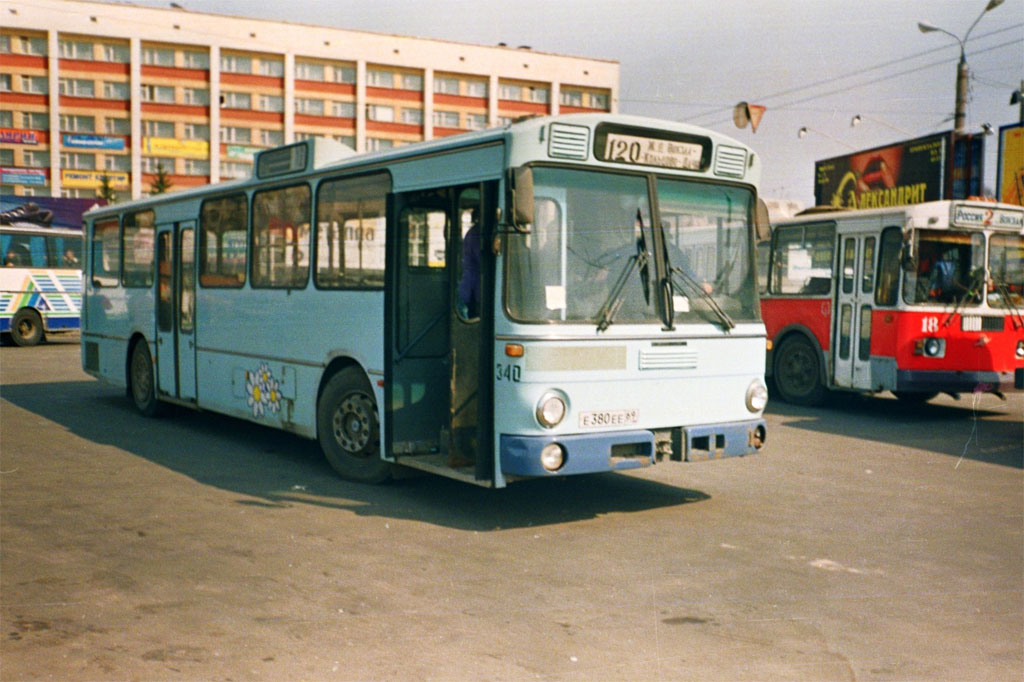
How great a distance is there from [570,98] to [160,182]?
34.6 meters

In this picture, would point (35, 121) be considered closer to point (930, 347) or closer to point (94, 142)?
point (94, 142)

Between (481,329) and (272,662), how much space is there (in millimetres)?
3122

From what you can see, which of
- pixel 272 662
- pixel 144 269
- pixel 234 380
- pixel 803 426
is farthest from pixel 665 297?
pixel 144 269

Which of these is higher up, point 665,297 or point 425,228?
point 425,228

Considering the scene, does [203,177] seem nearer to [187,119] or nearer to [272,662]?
[187,119]

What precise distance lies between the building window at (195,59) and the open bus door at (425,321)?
69777 millimetres

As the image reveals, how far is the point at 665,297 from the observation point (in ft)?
24.3

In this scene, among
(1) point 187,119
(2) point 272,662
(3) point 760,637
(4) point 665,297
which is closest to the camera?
(2) point 272,662

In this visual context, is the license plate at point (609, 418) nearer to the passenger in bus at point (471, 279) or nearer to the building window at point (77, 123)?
the passenger in bus at point (471, 279)

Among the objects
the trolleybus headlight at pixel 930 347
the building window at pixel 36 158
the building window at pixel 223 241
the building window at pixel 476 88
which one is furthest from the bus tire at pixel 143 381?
the building window at pixel 476 88

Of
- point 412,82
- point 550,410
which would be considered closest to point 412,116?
point 412,82

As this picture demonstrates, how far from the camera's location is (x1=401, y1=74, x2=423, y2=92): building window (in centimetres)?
7850

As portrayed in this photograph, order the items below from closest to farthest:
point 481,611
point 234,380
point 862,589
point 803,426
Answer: point 481,611, point 862,589, point 234,380, point 803,426

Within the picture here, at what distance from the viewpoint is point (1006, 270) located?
1373 centimetres
